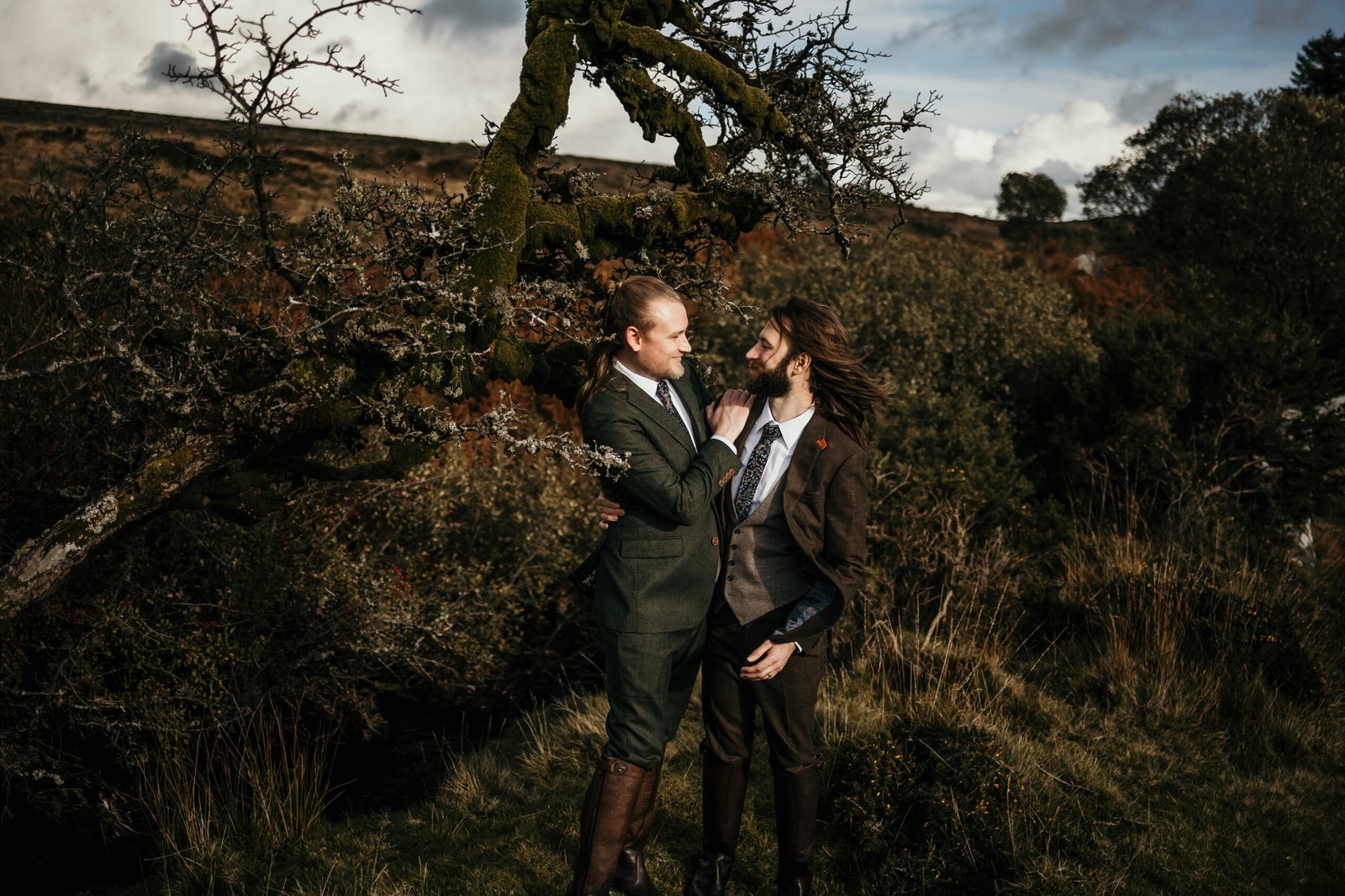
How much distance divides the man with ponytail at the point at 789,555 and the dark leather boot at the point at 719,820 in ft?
0.05

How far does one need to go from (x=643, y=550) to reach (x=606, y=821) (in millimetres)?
961

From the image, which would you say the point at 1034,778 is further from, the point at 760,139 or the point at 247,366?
the point at 247,366

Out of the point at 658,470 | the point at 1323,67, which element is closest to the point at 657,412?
the point at 658,470

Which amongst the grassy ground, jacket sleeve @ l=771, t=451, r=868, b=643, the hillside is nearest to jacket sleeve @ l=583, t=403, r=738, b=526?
jacket sleeve @ l=771, t=451, r=868, b=643

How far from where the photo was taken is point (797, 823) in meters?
3.55

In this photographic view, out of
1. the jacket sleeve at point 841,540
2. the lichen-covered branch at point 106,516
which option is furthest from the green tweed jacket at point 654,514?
the lichen-covered branch at point 106,516

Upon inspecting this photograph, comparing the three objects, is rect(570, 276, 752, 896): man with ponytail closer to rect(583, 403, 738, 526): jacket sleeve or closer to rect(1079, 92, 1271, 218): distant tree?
rect(583, 403, 738, 526): jacket sleeve

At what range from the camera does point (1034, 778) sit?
4660mm

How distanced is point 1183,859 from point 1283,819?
863mm

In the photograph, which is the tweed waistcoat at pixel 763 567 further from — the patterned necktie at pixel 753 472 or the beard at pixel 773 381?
the beard at pixel 773 381

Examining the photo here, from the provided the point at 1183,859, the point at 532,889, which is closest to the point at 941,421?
the point at 1183,859

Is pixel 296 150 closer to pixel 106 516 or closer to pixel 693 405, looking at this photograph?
pixel 106 516

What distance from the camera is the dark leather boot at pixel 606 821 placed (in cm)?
329

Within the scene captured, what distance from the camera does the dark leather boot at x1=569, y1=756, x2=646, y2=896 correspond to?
3.29 m
